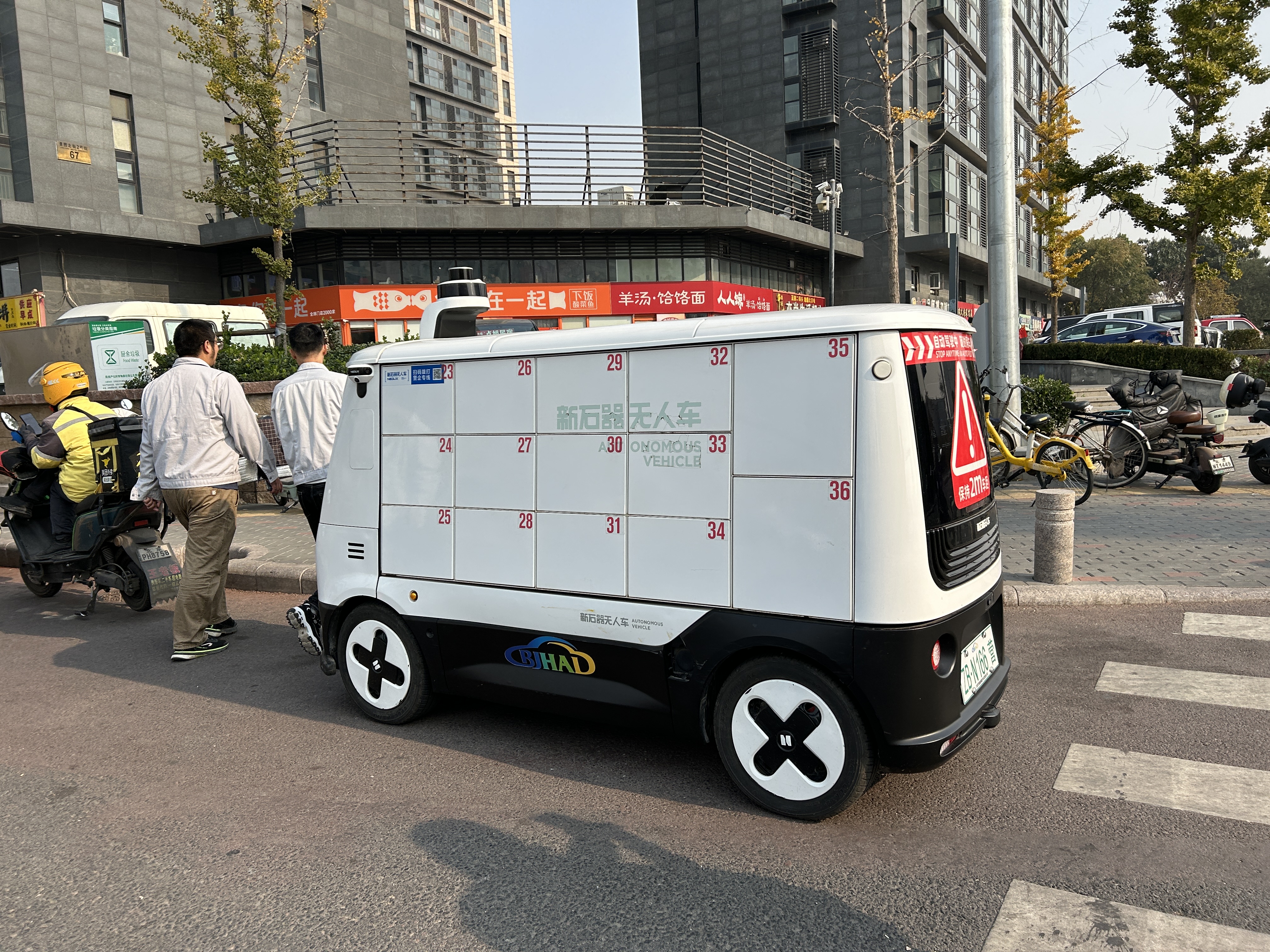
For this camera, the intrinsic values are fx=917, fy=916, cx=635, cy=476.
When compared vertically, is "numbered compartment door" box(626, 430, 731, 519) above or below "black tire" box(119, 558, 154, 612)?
above

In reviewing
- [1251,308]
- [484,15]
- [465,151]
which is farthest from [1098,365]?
[1251,308]

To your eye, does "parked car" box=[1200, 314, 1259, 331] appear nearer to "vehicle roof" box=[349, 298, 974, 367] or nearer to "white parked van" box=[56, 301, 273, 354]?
"white parked van" box=[56, 301, 273, 354]

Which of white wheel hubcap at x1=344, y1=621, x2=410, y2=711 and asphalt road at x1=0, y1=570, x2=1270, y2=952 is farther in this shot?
white wheel hubcap at x1=344, y1=621, x2=410, y2=711

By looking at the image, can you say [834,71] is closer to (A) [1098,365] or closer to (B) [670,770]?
(A) [1098,365]

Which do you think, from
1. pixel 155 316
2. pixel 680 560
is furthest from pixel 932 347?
pixel 155 316

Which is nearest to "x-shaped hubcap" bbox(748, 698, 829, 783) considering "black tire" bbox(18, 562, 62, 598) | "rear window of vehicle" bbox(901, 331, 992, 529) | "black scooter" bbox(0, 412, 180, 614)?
"rear window of vehicle" bbox(901, 331, 992, 529)

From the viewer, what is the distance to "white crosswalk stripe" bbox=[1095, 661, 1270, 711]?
446cm

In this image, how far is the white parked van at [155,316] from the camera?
16.3 metres

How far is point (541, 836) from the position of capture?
11.0ft

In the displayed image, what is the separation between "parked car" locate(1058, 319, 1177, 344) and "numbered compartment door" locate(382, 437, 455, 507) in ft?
89.1

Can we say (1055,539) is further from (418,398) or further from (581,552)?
(418,398)

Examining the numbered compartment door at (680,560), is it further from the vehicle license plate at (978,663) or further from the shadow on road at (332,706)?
the vehicle license plate at (978,663)

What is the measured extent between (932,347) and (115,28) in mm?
34035

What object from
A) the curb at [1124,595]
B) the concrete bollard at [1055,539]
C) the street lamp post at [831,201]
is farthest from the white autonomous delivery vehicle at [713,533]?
the street lamp post at [831,201]
